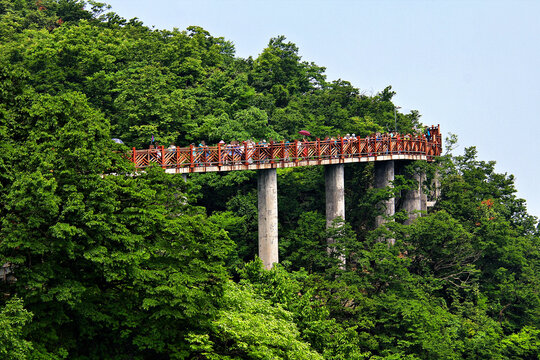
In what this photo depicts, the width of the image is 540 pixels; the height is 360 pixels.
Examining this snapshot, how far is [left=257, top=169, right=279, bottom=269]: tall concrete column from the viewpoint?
37.4 m

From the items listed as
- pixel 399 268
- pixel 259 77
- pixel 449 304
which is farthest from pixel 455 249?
pixel 259 77

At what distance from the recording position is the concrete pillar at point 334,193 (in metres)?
40.9

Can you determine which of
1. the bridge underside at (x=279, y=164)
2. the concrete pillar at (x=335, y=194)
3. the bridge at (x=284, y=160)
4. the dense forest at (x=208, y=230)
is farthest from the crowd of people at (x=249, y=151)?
the dense forest at (x=208, y=230)

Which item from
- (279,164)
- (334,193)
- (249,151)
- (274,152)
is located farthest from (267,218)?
(334,193)

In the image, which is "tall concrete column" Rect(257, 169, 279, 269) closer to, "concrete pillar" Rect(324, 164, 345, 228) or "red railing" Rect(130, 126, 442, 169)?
"red railing" Rect(130, 126, 442, 169)

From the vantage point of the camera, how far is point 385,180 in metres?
44.6

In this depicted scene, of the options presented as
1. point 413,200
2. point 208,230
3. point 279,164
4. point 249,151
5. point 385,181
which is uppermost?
point 249,151

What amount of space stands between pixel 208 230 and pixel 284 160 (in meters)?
12.9

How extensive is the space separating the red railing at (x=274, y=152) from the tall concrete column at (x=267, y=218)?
117cm

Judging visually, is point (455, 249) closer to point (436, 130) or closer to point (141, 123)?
point (436, 130)

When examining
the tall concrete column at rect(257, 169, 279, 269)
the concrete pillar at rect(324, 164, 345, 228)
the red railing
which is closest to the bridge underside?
the red railing

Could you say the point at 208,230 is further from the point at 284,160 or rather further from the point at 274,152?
the point at 284,160

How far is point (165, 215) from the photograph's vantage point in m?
25.3

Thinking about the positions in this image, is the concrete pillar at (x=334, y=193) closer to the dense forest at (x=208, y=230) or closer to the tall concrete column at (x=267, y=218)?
the dense forest at (x=208, y=230)
